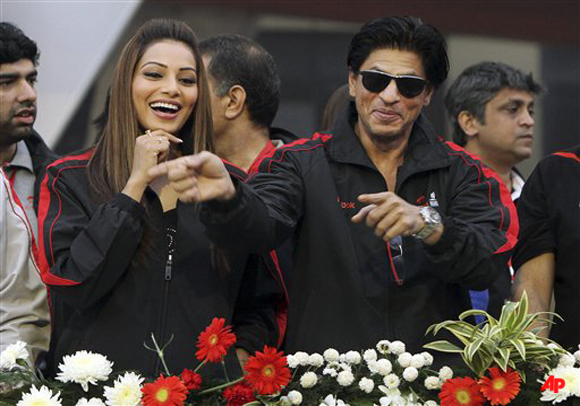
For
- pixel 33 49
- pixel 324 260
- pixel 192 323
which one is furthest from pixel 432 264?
pixel 33 49

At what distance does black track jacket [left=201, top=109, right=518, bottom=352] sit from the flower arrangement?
0.28 m

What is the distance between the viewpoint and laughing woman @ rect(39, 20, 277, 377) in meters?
3.34

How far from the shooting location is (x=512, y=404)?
3.14 metres

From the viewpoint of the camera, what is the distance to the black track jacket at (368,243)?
3.46 meters

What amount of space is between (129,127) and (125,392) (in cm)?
98

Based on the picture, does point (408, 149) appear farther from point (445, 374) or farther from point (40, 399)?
point (40, 399)

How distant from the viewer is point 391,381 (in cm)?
309

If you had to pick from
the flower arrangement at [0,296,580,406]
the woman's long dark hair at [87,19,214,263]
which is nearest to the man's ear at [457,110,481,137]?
the woman's long dark hair at [87,19,214,263]

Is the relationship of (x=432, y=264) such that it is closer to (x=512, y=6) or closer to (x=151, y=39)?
(x=151, y=39)

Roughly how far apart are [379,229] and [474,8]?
12.5 feet

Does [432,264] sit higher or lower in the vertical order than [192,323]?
higher

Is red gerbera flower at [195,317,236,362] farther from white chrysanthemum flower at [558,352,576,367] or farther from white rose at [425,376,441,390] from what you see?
white chrysanthemum flower at [558,352,576,367]

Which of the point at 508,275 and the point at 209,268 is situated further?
the point at 508,275

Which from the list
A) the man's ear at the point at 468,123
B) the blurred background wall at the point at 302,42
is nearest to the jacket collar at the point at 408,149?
the man's ear at the point at 468,123
